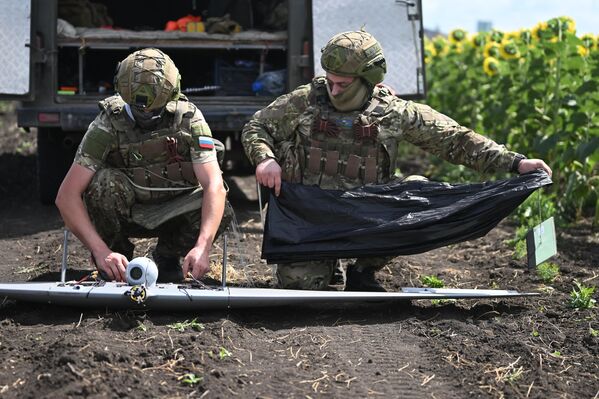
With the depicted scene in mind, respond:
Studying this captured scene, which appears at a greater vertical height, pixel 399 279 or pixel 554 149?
pixel 554 149

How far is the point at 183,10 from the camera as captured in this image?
11.3m

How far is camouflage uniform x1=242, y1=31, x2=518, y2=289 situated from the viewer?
568 cm

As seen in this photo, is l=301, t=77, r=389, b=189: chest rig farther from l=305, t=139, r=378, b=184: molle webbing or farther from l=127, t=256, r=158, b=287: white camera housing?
l=127, t=256, r=158, b=287: white camera housing

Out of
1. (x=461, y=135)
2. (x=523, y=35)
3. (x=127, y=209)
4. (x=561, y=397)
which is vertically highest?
(x=523, y=35)

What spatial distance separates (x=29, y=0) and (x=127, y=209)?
299 centimetres

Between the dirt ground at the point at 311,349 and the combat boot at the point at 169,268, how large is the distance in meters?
0.39

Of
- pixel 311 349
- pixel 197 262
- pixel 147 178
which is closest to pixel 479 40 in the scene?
pixel 147 178

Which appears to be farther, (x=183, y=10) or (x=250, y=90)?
(x=183, y=10)

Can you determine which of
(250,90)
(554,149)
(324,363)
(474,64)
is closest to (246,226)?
(250,90)

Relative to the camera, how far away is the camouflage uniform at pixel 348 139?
18.6 feet

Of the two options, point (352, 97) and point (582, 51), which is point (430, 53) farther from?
point (352, 97)

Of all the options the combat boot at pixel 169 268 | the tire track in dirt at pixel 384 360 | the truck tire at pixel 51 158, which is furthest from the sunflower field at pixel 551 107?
the truck tire at pixel 51 158

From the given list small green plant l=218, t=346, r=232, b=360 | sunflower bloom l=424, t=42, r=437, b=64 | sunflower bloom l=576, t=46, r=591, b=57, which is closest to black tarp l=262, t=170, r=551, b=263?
small green plant l=218, t=346, r=232, b=360

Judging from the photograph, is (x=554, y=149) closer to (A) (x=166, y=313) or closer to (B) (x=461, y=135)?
(B) (x=461, y=135)
